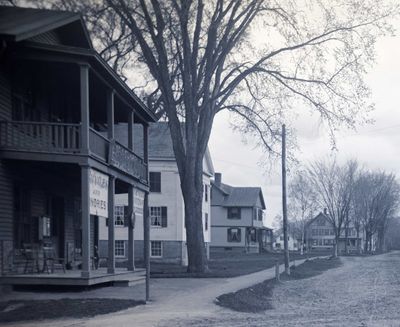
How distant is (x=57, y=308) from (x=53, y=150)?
205 inches

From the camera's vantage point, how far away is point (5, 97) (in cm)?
2030

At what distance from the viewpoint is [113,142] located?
22.4 m

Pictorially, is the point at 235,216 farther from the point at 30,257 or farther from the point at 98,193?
the point at 98,193

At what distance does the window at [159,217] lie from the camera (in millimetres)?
48406

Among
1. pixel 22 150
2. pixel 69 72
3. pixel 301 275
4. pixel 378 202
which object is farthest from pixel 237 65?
pixel 378 202

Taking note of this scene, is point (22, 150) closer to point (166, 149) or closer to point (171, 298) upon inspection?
point (171, 298)

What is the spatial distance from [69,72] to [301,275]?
21.0 m

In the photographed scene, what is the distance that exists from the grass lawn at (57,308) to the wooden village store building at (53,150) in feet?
6.53

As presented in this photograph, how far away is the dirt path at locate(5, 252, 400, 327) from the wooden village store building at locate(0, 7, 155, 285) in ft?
8.12

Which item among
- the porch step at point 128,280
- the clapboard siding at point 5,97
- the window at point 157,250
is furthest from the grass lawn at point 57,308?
the window at point 157,250

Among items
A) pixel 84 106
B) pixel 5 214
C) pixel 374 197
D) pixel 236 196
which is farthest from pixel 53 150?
pixel 374 197

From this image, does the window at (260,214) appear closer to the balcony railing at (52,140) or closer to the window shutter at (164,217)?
the window shutter at (164,217)

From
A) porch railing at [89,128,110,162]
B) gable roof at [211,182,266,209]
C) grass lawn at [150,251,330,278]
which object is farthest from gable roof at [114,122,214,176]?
gable roof at [211,182,266,209]

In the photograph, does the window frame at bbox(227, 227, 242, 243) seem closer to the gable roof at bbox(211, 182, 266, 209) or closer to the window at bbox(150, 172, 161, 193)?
the gable roof at bbox(211, 182, 266, 209)
